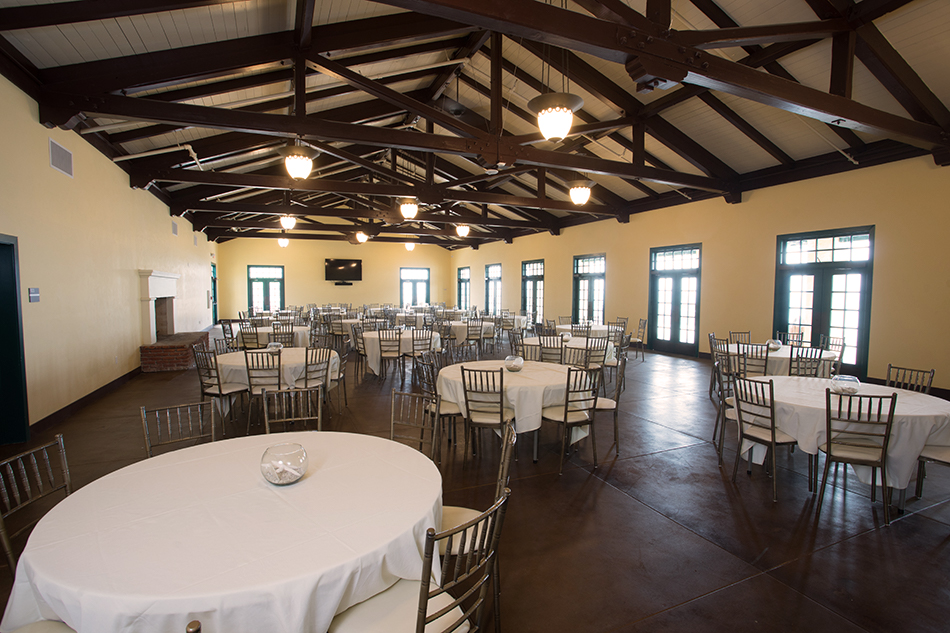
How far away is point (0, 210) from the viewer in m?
3.91

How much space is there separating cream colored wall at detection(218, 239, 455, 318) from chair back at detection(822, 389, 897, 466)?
Result: 56.1ft

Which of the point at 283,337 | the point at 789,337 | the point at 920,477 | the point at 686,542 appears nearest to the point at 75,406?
the point at 283,337

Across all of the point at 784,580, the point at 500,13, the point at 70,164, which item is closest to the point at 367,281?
the point at 70,164

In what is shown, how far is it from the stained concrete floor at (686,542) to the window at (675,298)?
5.72 meters

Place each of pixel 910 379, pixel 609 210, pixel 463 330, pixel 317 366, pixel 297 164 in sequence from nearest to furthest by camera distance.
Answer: pixel 317 366, pixel 297 164, pixel 910 379, pixel 463 330, pixel 609 210

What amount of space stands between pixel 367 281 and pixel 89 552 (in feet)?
58.4

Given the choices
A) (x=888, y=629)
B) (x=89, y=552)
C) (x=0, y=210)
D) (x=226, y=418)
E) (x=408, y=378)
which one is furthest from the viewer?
(x=408, y=378)

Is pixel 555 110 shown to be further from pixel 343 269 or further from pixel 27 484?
pixel 343 269

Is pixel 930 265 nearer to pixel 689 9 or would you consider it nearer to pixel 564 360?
pixel 689 9

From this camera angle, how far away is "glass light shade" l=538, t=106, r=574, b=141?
4.12 m

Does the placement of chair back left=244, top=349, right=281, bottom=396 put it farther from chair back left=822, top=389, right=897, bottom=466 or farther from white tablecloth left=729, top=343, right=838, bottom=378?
white tablecloth left=729, top=343, right=838, bottom=378

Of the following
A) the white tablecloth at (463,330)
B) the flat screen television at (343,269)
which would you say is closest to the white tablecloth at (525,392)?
the white tablecloth at (463,330)

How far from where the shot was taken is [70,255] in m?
5.13

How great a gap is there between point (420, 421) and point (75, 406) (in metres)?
4.32
